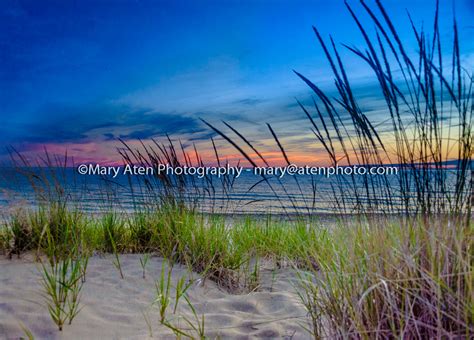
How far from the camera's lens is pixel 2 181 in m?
4.29

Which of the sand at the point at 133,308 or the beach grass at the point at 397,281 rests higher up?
the beach grass at the point at 397,281

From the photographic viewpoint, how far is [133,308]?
2.61m

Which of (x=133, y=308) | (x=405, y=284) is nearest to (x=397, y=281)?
Result: (x=405, y=284)

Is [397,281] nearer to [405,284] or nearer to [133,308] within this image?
[405,284]

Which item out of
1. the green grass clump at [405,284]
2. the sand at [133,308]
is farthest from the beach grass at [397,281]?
the sand at [133,308]

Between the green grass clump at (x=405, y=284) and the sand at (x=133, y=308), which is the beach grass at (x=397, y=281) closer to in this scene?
the green grass clump at (x=405, y=284)

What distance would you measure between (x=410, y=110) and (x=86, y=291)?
86.8 inches

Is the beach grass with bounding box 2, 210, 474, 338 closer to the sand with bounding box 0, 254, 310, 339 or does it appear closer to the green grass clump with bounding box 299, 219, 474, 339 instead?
the green grass clump with bounding box 299, 219, 474, 339

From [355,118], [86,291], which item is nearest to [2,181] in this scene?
[86,291]

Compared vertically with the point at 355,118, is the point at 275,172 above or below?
below

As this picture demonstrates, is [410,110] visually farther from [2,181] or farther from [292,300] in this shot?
[2,181]

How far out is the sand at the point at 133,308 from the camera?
2256 mm

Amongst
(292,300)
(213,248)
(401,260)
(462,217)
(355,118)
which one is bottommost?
(292,300)

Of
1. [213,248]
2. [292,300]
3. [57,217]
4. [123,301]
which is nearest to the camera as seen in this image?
[123,301]
